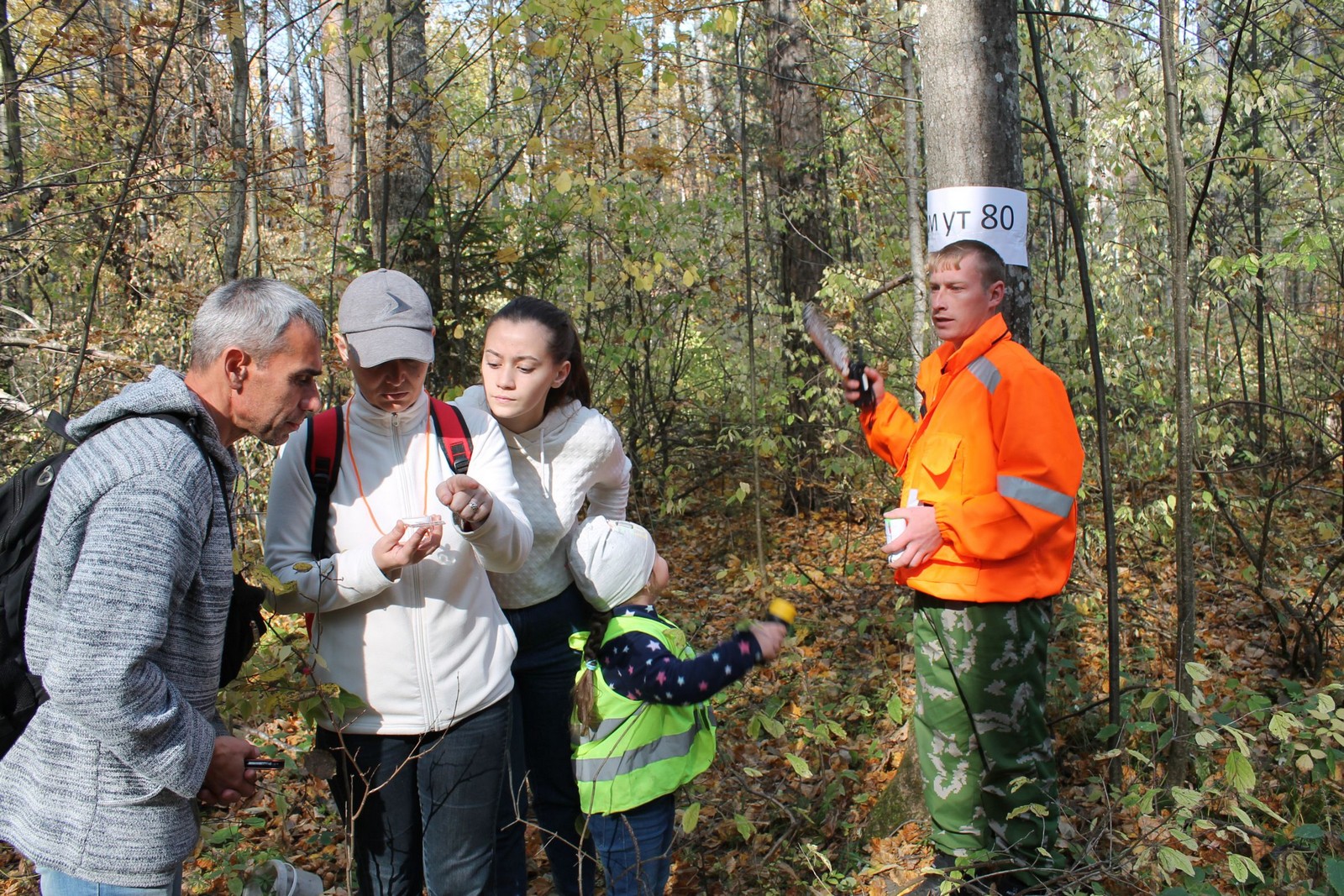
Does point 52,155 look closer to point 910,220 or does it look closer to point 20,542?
point 910,220

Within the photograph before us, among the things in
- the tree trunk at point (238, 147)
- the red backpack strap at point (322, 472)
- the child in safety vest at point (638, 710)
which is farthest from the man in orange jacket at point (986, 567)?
the tree trunk at point (238, 147)

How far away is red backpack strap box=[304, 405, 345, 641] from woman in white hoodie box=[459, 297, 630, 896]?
1.39 feet

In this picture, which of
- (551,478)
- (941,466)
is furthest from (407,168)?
(941,466)

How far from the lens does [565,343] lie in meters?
2.64

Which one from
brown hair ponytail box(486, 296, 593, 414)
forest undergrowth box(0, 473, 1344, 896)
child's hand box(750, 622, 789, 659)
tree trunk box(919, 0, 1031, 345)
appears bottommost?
forest undergrowth box(0, 473, 1344, 896)

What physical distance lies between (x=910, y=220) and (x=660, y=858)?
414 cm

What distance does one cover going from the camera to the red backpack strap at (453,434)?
234 centimetres

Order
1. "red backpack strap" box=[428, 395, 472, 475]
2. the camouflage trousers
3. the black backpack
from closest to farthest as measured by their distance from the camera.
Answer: the black backpack → "red backpack strap" box=[428, 395, 472, 475] → the camouflage trousers

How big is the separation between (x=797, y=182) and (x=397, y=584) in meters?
6.51

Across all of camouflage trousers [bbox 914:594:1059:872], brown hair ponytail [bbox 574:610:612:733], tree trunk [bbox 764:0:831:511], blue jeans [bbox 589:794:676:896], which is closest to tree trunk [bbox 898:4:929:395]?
tree trunk [bbox 764:0:831:511]

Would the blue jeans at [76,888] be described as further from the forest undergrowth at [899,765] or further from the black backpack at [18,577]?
the forest undergrowth at [899,765]

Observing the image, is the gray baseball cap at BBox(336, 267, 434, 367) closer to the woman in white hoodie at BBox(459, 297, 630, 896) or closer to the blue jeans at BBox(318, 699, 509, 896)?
the woman in white hoodie at BBox(459, 297, 630, 896)

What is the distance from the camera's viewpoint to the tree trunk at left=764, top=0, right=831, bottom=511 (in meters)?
7.67

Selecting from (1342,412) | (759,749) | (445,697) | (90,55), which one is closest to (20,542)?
(445,697)
